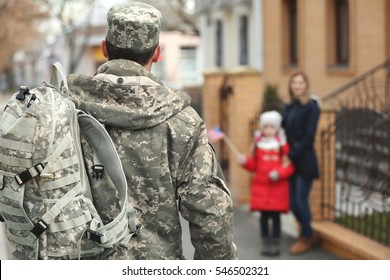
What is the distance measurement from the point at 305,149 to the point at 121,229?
4.88 metres

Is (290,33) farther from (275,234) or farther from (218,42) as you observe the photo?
(275,234)

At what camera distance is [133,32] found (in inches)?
110

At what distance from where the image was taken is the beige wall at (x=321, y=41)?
13484 millimetres

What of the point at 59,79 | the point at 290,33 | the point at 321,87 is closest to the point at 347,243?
the point at 59,79

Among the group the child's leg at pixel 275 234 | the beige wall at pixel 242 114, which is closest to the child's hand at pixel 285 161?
the child's leg at pixel 275 234

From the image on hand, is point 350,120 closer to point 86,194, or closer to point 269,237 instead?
point 269,237

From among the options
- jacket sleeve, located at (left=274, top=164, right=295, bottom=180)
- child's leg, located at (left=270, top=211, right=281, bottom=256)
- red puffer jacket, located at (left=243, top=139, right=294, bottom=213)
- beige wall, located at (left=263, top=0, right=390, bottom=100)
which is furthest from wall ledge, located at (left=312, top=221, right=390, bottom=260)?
beige wall, located at (left=263, top=0, right=390, bottom=100)

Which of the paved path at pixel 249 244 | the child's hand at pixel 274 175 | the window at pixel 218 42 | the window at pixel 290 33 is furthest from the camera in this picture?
the window at pixel 218 42

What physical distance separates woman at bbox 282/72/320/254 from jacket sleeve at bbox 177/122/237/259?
4.58 meters

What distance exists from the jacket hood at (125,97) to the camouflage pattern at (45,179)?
0.50ft

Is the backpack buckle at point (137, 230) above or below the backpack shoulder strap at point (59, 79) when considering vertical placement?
below

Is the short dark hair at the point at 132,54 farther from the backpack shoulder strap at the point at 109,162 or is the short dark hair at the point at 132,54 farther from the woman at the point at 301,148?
the woman at the point at 301,148

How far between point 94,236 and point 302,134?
196 inches
